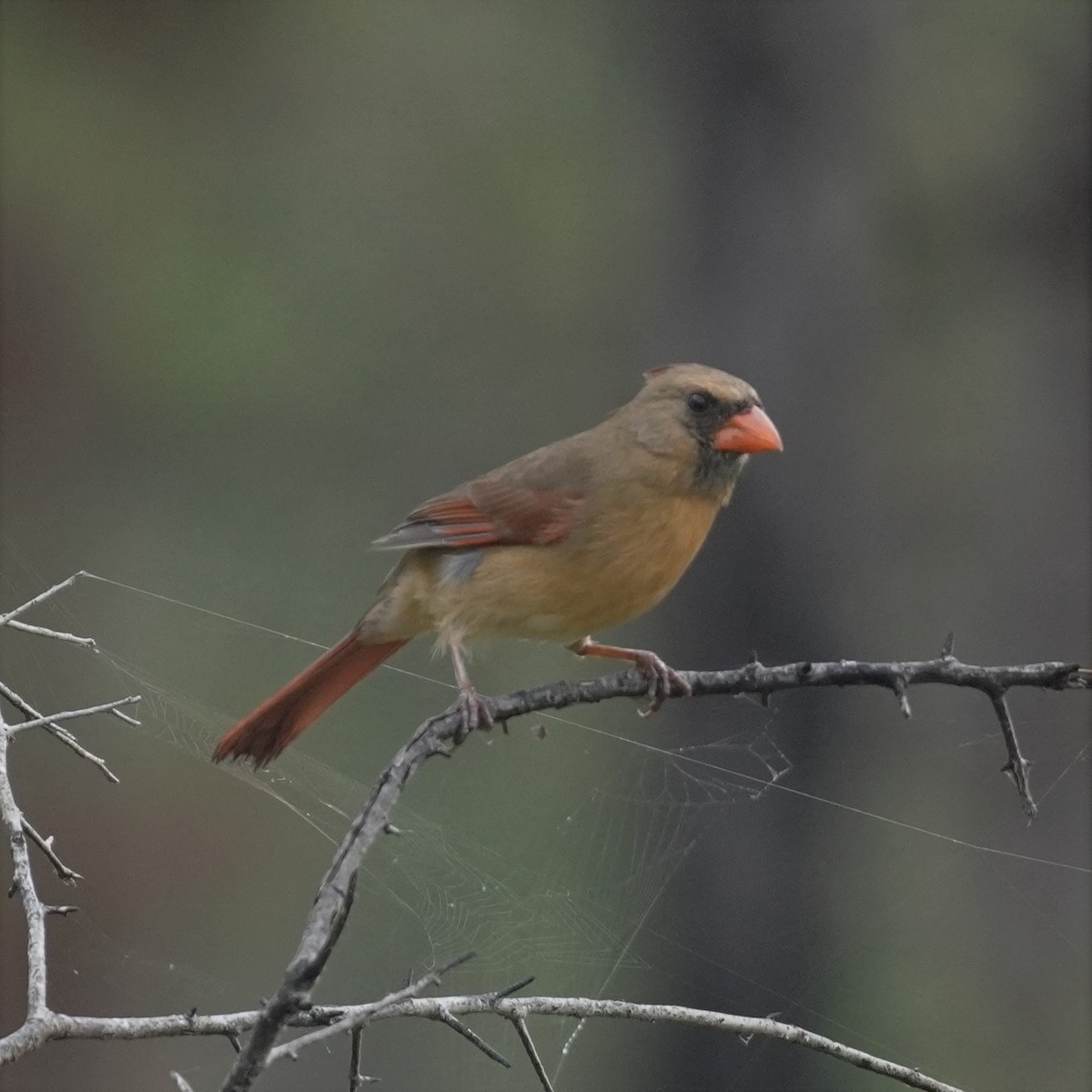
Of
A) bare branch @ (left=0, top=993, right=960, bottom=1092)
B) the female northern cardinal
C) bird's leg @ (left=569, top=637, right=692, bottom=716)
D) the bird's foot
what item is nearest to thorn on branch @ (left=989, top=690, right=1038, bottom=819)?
bare branch @ (left=0, top=993, right=960, bottom=1092)

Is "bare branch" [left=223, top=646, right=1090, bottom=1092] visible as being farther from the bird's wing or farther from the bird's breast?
the bird's wing

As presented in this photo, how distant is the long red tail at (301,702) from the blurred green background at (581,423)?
0.53 metres

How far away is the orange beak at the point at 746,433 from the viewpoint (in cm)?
273

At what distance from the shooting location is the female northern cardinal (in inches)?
104

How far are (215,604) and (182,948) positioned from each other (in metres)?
1.31

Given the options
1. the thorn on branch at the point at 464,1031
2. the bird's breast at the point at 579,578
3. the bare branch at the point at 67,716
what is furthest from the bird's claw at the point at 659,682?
the bare branch at the point at 67,716

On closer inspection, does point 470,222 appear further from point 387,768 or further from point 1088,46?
point 387,768

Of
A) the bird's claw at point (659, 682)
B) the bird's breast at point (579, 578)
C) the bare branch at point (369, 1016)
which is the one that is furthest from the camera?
the bird's breast at point (579, 578)

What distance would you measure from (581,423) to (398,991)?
5625 mm

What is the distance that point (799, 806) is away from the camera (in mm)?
5008

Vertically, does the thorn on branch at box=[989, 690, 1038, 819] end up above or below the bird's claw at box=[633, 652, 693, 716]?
above

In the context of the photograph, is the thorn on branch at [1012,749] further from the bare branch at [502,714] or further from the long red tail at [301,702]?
the long red tail at [301,702]

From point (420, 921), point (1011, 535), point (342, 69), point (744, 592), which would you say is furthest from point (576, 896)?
point (342, 69)

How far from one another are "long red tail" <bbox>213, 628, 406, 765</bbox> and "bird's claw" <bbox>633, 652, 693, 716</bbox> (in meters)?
0.51
